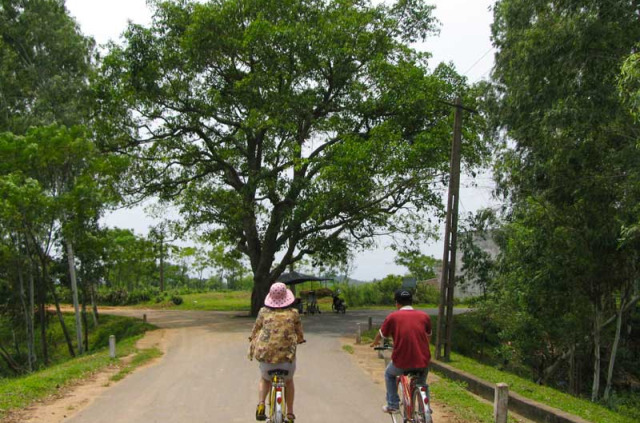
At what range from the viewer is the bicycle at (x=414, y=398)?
6230 millimetres

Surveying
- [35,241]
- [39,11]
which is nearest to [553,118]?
[35,241]

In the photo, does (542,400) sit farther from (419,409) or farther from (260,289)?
(260,289)

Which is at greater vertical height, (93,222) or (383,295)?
(93,222)

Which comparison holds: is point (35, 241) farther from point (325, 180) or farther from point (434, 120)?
point (434, 120)

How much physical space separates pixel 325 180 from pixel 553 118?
10.8 m

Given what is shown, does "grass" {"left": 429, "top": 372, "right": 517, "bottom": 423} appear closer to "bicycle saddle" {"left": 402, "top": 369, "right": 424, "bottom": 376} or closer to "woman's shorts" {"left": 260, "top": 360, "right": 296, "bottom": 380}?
"bicycle saddle" {"left": 402, "top": 369, "right": 424, "bottom": 376}

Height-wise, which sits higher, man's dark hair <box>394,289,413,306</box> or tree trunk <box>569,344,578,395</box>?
man's dark hair <box>394,289,413,306</box>

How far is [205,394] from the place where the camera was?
10297mm

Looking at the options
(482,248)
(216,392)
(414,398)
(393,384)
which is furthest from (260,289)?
(414,398)

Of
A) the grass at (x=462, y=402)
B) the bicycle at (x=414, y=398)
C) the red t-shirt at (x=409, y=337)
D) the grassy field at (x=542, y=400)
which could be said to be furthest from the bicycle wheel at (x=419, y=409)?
the grassy field at (x=542, y=400)

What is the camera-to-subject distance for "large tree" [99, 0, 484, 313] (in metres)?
23.2

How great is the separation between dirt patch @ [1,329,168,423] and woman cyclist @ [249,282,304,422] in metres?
3.63

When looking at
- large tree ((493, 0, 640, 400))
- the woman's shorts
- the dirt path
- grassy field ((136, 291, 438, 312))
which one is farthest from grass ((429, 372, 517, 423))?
grassy field ((136, 291, 438, 312))

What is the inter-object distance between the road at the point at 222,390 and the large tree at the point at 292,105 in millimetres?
7944
